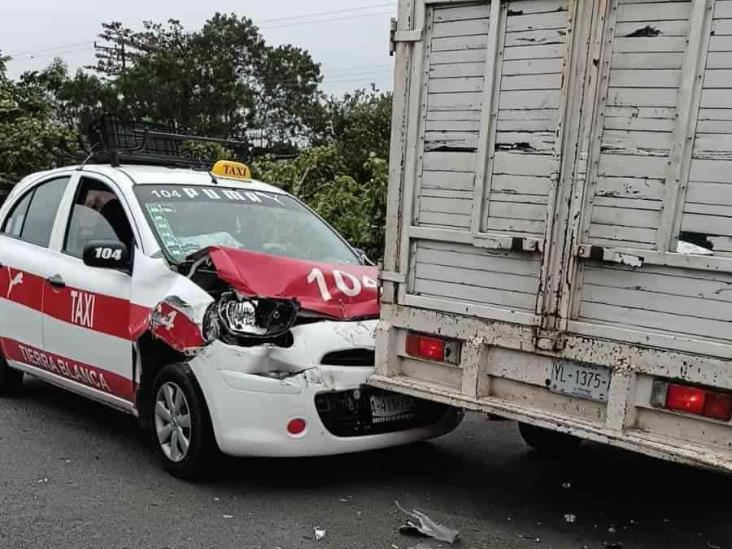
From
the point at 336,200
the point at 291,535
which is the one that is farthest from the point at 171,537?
the point at 336,200

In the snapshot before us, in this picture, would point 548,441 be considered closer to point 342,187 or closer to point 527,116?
point 527,116

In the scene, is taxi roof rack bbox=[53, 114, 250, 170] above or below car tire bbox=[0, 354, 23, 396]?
above

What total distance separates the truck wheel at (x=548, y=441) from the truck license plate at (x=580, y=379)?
5.29 feet

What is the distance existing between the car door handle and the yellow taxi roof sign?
1285mm

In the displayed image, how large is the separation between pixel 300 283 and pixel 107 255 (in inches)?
48.8

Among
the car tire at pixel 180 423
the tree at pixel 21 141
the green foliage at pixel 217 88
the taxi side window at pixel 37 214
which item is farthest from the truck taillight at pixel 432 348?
the green foliage at pixel 217 88

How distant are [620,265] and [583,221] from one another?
25 centimetres

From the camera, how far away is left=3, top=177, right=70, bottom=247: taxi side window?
18.6ft

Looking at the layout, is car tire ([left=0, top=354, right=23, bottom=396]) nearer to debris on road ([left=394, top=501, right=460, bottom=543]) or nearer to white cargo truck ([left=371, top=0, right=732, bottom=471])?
white cargo truck ([left=371, top=0, right=732, bottom=471])

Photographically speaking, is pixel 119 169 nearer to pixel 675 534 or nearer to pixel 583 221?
pixel 583 221

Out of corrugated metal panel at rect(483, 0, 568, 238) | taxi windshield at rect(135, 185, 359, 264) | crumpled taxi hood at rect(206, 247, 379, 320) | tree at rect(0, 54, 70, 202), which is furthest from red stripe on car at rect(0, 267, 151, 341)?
tree at rect(0, 54, 70, 202)

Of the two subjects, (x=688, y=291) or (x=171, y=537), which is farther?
(x=171, y=537)

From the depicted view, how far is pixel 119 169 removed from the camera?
17.4 feet

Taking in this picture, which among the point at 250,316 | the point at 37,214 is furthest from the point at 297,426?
the point at 37,214
